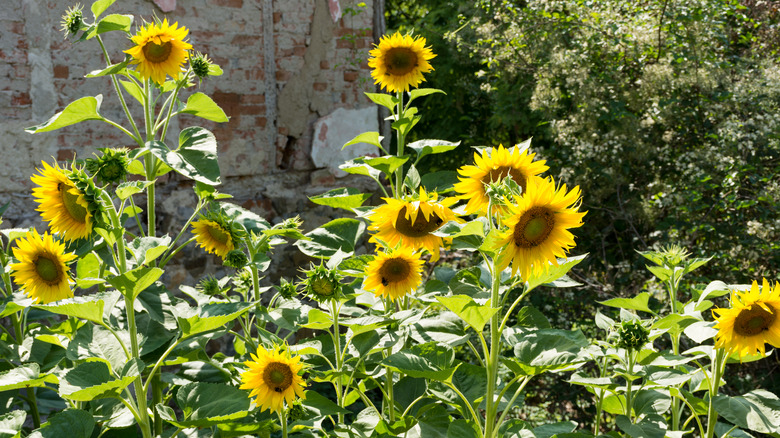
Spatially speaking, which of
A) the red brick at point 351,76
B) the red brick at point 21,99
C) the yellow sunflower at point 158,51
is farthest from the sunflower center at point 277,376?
the red brick at point 351,76

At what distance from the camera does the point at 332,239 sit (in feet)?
5.29

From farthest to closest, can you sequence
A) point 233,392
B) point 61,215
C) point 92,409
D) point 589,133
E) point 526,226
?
point 589,133, point 92,409, point 233,392, point 61,215, point 526,226

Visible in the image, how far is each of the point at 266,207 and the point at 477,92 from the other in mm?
3061

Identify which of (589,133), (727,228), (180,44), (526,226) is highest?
(589,133)

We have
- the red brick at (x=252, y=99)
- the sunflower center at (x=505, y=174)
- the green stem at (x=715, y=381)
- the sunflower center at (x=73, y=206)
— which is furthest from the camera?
the red brick at (x=252, y=99)

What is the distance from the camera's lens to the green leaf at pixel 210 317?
130cm

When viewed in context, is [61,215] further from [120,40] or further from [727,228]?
[727,228]

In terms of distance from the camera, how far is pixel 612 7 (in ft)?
14.2

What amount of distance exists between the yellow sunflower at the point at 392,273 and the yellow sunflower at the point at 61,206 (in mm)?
549

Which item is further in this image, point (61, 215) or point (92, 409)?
point (92, 409)

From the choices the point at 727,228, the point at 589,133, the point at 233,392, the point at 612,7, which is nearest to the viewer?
the point at 233,392

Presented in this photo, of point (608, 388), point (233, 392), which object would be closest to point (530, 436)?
point (608, 388)

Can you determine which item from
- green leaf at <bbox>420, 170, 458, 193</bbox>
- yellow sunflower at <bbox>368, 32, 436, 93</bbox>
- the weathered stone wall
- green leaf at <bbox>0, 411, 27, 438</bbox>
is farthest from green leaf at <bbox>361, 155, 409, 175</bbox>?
the weathered stone wall

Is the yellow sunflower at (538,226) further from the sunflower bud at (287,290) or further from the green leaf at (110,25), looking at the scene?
the green leaf at (110,25)
